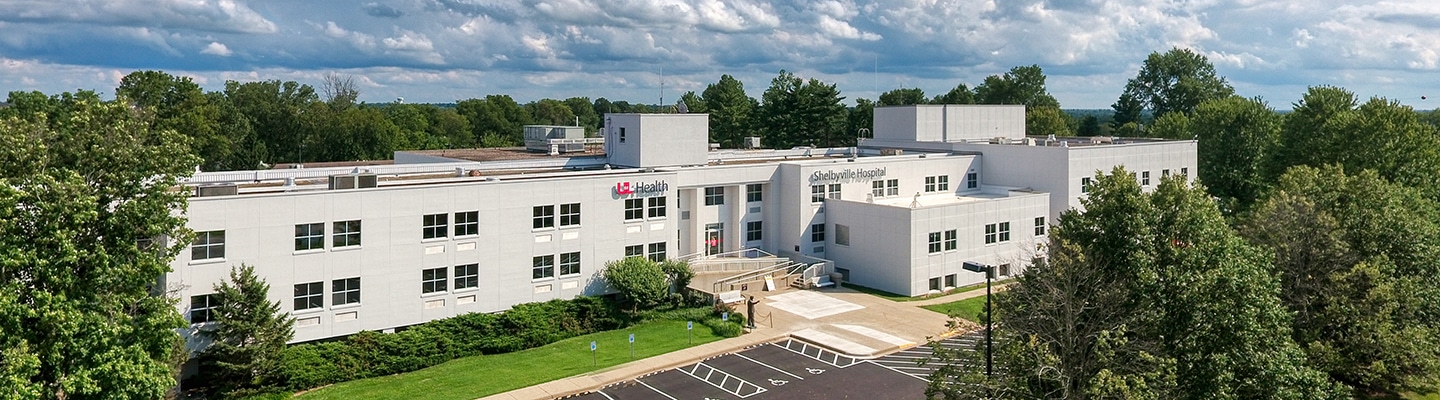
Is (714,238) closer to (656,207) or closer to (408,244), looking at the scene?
(656,207)

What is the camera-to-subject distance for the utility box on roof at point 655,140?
164ft

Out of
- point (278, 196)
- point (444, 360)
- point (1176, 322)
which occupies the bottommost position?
point (444, 360)

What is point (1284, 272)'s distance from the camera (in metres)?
32.1

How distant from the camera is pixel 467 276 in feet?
131

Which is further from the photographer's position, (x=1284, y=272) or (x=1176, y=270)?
(x=1284, y=272)

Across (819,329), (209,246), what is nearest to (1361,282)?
(819,329)

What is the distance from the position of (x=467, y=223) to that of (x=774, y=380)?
45.9 feet

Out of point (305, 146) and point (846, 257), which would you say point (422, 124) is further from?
point (846, 257)

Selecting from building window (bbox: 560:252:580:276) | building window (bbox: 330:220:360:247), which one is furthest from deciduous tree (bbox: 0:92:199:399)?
building window (bbox: 560:252:580:276)

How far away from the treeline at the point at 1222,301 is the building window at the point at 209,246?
24216 mm

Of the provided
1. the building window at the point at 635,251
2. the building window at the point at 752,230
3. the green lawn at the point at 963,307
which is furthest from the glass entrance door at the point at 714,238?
the green lawn at the point at 963,307

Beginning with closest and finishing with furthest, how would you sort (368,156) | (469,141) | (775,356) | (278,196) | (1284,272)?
(1284,272)
(278,196)
(775,356)
(368,156)
(469,141)

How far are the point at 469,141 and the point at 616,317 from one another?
88245mm

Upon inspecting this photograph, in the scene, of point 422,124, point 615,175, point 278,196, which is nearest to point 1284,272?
point 615,175
